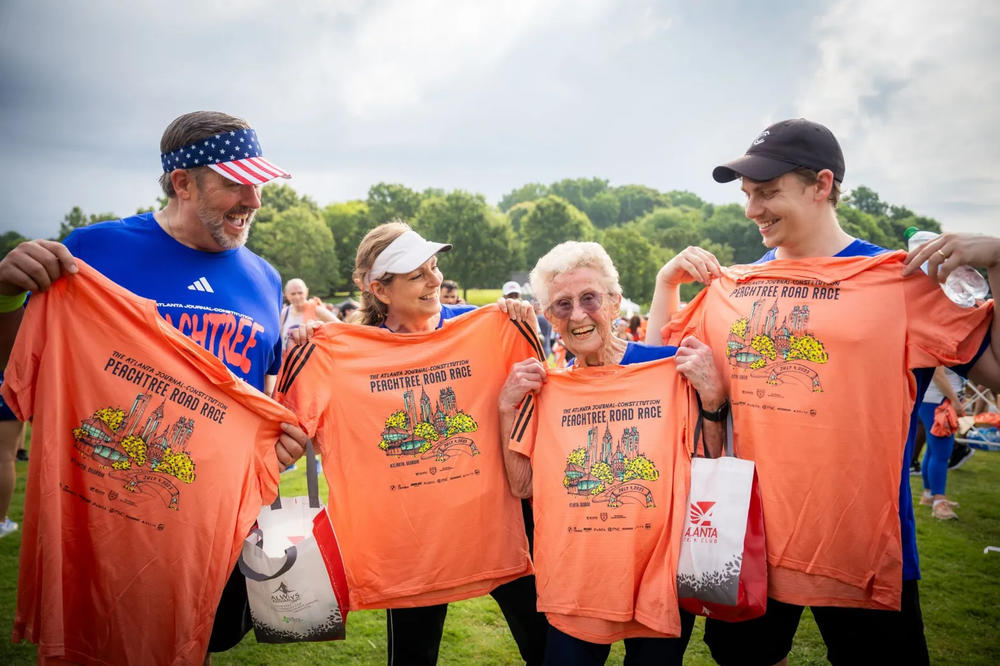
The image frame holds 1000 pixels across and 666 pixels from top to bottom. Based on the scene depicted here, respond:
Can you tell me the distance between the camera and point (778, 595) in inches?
105

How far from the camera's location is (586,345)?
296cm

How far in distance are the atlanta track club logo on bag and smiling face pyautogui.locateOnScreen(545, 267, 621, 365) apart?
82cm

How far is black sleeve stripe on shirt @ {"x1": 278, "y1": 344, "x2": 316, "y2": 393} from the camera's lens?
10.2ft

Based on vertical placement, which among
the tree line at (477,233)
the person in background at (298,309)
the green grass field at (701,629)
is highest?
the tree line at (477,233)

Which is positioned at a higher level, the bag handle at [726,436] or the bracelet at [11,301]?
the bracelet at [11,301]

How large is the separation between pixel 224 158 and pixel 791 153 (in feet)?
9.09

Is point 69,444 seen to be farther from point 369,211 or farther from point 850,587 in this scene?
point 369,211

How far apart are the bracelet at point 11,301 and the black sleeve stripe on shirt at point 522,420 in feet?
7.71

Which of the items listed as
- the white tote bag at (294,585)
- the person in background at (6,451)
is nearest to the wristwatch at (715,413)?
the white tote bag at (294,585)

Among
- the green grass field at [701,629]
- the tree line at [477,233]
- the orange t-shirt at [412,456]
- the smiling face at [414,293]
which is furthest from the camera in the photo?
the tree line at [477,233]

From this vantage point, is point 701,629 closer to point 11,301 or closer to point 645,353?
point 645,353

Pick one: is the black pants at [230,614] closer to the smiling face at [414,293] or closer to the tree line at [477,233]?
the smiling face at [414,293]

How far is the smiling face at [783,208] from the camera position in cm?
280

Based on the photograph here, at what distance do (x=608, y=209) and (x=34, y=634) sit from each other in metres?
139
